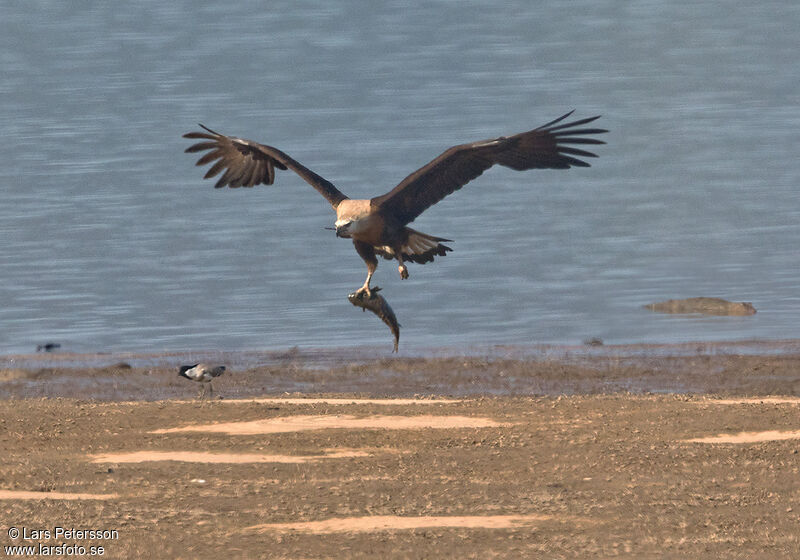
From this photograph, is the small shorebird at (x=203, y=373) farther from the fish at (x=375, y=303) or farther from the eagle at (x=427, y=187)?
→ the fish at (x=375, y=303)

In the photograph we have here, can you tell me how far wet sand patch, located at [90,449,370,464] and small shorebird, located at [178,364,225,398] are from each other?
3243 mm

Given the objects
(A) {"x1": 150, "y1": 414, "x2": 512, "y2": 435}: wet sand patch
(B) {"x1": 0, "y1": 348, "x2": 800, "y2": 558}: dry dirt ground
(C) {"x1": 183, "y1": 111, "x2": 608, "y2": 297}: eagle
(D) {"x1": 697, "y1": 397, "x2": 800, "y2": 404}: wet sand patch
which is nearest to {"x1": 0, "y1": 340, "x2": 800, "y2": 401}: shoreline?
(B) {"x1": 0, "y1": 348, "x2": 800, "y2": 558}: dry dirt ground

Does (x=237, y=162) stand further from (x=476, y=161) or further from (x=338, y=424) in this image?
(x=476, y=161)

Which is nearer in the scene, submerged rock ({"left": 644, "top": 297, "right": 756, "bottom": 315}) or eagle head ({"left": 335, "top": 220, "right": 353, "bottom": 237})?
eagle head ({"left": 335, "top": 220, "right": 353, "bottom": 237})

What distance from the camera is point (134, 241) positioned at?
30.4 metres

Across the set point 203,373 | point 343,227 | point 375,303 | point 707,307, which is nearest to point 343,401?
point 203,373

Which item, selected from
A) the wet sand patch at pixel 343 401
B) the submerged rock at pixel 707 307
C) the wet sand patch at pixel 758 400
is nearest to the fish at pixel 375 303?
the wet sand patch at pixel 343 401

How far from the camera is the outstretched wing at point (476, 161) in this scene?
1330 centimetres

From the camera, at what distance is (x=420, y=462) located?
13688 millimetres

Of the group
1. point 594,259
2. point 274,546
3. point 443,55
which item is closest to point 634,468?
point 274,546

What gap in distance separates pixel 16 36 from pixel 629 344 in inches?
2358

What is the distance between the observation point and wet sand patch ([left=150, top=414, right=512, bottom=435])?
15.0 meters

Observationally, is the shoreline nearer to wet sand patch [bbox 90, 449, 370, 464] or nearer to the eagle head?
wet sand patch [bbox 90, 449, 370, 464]

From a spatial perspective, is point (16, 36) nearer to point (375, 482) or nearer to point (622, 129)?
point (622, 129)
